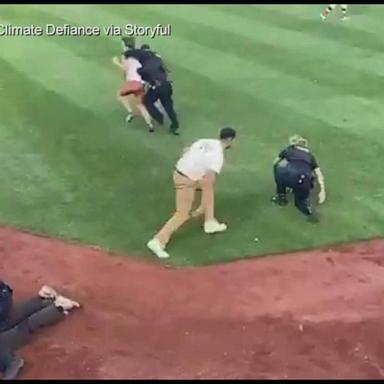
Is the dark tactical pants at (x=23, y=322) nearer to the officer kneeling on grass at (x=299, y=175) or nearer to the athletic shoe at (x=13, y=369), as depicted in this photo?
the athletic shoe at (x=13, y=369)

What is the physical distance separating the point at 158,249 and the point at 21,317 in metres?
1.92

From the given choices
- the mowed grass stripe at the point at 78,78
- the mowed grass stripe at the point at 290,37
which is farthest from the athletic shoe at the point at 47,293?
the mowed grass stripe at the point at 290,37

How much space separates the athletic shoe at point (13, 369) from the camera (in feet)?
23.2

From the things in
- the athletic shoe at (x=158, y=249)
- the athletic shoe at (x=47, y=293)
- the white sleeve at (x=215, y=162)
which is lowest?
the athletic shoe at (x=158, y=249)

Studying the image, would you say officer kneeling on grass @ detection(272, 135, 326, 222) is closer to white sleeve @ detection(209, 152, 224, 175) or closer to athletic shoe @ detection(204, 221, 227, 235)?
athletic shoe @ detection(204, 221, 227, 235)

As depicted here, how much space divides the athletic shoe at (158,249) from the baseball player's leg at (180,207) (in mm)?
40

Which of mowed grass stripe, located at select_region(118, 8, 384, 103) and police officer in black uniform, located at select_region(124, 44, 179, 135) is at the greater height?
police officer in black uniform, located at select_region(124, 44, 179, 135)

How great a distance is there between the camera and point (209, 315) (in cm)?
790

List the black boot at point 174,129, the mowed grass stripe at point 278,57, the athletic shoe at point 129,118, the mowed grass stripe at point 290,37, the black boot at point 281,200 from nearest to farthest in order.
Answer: the black boot at point 281,200, the black boot at point 174,129, the athletic shoe at point 129,118, the mowed grass stripe at point 278,57, the mowed grass stripe at point 290,37

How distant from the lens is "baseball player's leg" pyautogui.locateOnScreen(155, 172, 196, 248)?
8.82 meters

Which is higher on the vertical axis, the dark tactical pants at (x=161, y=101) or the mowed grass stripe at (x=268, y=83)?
the dark tactical pants at (x=161, y=101)

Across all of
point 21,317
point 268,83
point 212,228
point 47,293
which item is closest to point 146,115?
point 268,83

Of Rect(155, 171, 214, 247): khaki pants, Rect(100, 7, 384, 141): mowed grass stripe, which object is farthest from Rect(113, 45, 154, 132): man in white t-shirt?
Rect(155, 171, 214, 247): khaki pants

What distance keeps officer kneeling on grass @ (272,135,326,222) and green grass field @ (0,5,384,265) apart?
0.16 metres
